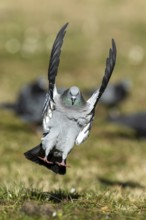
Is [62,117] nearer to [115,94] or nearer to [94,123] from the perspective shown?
[94,123]

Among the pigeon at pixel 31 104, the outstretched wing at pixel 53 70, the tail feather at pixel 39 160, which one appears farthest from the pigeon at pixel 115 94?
the outstretched wing at pixel 53 70

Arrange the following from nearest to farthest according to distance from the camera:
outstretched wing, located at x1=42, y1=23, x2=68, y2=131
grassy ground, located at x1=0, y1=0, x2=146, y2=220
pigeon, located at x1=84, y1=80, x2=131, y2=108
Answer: outstretched wing, located at x1=42, y1=23, x2=68, y2=131 → grassy ground, located at x1=0, y1=0, x2=146, y2=220 → pigeon, located at x1=84, y1=80, x2=131, y2=108

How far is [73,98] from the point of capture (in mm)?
7367

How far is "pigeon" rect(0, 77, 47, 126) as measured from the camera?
2532 centimetres

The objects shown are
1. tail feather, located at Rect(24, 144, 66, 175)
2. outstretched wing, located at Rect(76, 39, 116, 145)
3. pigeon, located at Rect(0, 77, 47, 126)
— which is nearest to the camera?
outstretched wing, located at Rect(76, 39, 116, 145)

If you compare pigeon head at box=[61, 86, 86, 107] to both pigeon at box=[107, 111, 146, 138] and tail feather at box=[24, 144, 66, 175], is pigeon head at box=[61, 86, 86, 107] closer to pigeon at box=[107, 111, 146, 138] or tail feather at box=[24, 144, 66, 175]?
tail feather at box=[24, 144, 66, 175]

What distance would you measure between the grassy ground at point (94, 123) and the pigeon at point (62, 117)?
2.20 feet

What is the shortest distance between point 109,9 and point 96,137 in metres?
34.5

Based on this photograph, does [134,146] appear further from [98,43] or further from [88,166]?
[98,43]

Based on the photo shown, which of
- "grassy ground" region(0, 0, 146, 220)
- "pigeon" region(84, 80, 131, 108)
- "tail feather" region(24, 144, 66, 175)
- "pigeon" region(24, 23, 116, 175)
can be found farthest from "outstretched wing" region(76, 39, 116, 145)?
"pigeon" region(84, 80, 131, 108)

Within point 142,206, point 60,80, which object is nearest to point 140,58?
point 60,80

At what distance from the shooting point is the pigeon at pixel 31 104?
2532 cm

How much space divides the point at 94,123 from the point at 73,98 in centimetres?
1983

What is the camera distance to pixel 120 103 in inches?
1433
